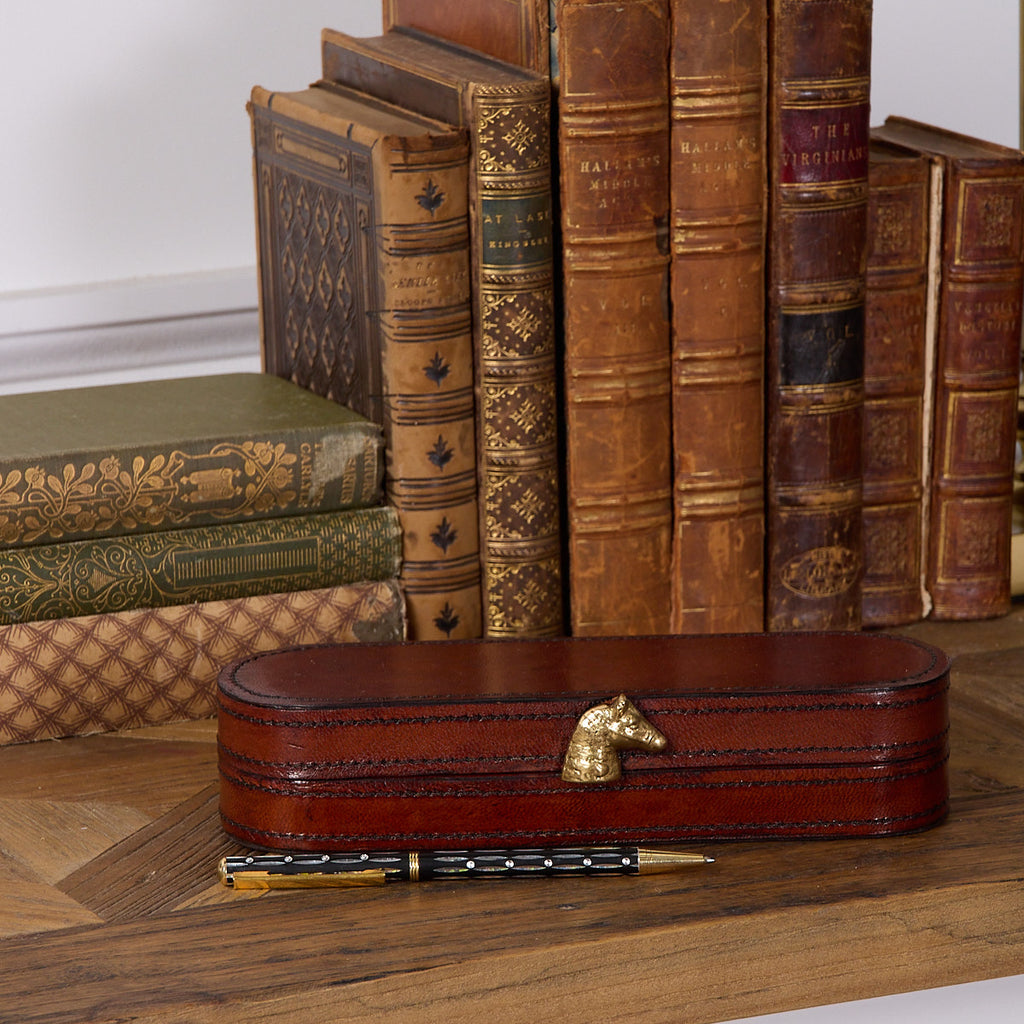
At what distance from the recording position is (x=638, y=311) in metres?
1.09

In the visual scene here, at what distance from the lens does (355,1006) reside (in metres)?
0.78

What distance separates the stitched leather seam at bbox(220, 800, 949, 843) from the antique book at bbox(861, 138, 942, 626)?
0.35m

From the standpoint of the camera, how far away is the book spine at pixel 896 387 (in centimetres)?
115

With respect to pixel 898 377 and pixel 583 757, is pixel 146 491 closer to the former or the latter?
pixel 583 757

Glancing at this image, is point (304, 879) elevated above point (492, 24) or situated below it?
below

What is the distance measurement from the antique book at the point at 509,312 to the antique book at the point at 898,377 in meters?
0.23

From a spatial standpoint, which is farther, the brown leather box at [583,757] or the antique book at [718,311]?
the antique book at [718,311]

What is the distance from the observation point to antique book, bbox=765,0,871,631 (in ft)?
3.52

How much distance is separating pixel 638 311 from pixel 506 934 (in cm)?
44

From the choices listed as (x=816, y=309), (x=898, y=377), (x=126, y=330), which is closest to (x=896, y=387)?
(x=898, y=377)

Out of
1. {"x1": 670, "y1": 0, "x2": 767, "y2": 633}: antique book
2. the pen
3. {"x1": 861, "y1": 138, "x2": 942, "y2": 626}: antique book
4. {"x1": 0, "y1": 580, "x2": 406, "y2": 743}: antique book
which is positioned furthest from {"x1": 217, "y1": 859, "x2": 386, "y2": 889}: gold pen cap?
{"x1": 861, "y1": 138, "x2": 942, "y2": 626}: antique book

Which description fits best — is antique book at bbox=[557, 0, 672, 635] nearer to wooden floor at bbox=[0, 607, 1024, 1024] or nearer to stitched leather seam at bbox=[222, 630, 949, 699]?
stitched leather seam at bbox=[222, 630, 949, 699]

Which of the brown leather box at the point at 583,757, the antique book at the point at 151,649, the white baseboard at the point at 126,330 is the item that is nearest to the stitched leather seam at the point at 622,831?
the brown leather box at the point at 583,757

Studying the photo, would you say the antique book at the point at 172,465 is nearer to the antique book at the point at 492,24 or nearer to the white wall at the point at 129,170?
the antique book at the point at 492,24
